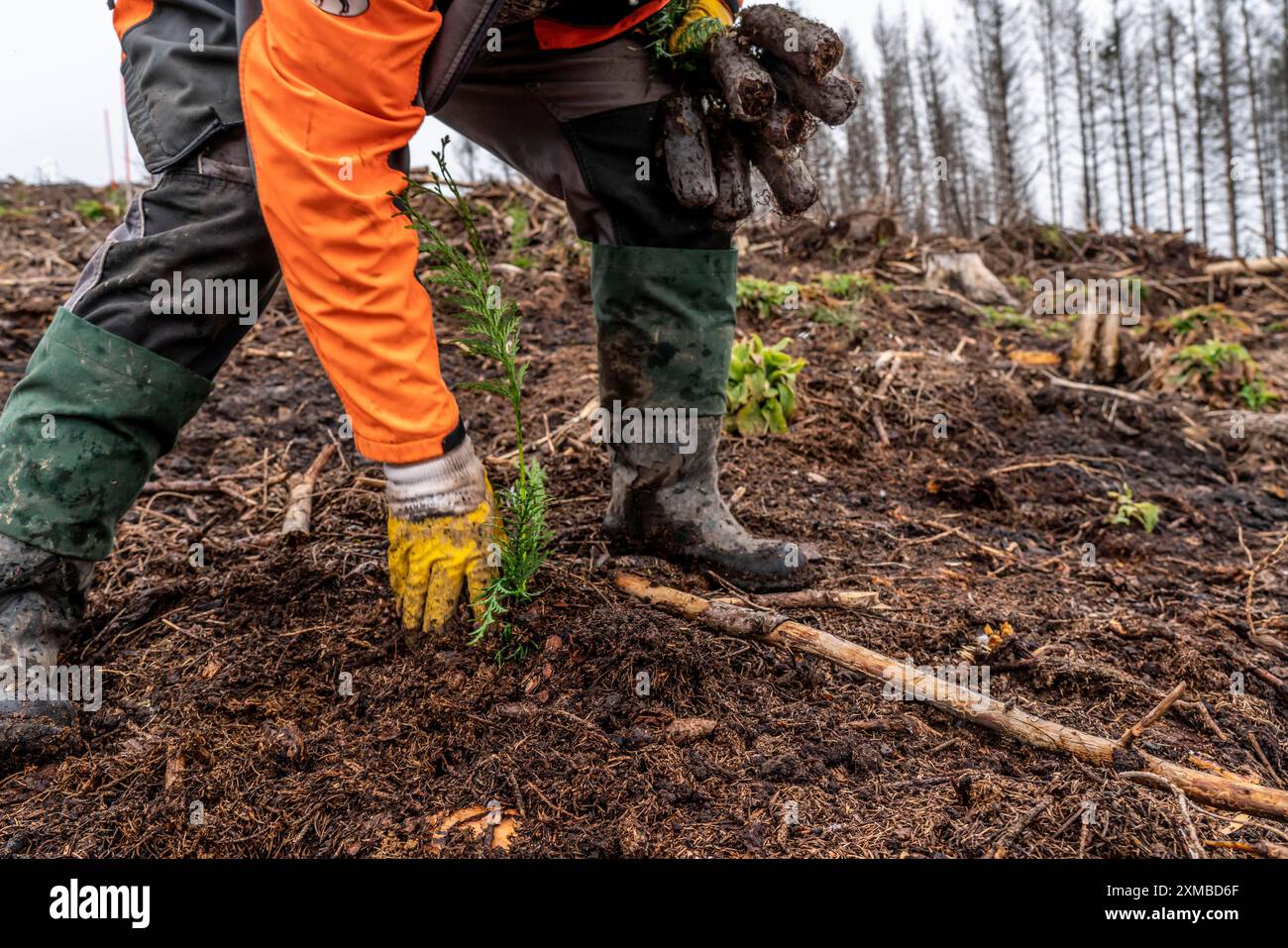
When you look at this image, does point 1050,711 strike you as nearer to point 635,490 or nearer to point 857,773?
point 857,773

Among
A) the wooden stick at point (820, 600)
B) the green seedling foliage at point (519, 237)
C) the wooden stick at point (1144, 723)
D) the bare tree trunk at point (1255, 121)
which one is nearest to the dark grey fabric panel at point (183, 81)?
the wooden stick at point (820, 600)

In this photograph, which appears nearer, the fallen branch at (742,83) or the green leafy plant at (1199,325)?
the fallen branch at (742,83)

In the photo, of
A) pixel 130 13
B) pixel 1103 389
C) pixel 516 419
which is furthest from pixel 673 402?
pixel 1103 389

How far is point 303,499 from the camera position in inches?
111

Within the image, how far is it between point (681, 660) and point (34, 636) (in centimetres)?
144

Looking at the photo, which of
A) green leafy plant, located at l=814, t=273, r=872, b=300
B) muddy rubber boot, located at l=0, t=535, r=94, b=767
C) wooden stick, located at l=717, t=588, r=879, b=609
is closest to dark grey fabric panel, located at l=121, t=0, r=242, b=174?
muddy rubber boot, located at l=0, t=535, r=94, b=767

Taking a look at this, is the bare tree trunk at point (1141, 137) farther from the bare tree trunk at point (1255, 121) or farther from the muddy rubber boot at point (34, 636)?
the muddy rubber boot at point (34, 636)

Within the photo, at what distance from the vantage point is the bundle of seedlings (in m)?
2.09

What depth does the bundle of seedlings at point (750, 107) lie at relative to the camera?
2094 mm

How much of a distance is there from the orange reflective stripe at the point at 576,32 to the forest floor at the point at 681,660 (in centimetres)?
132

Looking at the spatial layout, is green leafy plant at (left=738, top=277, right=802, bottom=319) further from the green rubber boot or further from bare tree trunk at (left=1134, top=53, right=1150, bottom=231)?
bare tree trunk at (left=1134, top=53, right=1150, bottom=231)

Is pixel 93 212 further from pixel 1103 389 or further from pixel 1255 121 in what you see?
Answer: pixel 1255 121

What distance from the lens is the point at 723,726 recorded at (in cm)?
179

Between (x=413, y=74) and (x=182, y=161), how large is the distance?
57cm
